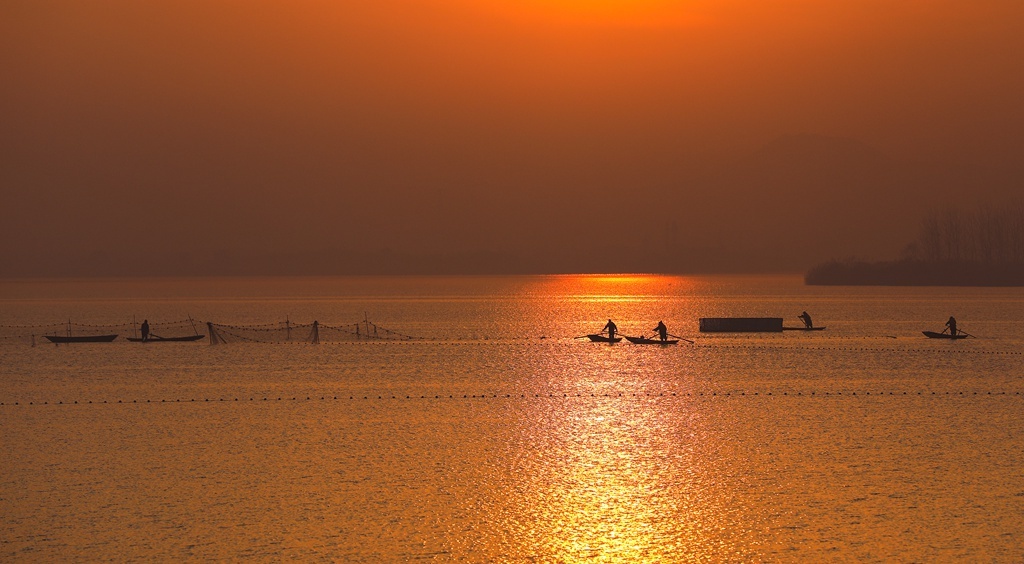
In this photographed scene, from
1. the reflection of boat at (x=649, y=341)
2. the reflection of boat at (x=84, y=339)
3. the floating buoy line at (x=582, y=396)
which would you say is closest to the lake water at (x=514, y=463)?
the floating buoy line at (x=582, y=396)

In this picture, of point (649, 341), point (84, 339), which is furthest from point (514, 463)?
point (84, 339)

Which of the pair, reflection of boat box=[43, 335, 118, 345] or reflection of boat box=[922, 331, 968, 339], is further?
reflection of boat box=[922, 331, 968, 339]

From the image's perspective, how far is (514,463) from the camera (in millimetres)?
26688

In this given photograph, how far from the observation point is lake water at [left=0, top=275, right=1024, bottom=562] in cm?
1870

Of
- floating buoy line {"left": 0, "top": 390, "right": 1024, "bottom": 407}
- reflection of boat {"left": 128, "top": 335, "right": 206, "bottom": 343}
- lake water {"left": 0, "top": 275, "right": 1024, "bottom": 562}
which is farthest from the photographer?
reflection of boat {"left": 128, "top": 335, "right": 206, "bottom": 343}

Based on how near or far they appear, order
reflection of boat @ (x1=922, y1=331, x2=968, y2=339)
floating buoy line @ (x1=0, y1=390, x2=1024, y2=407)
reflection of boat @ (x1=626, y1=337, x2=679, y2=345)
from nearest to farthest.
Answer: floating buoy line @ (x1=0, y1=390, x2=1024, y2=407), reflection of boat @ (x1=626, y1=337, x2=679, y2=345), reflection of boat @ (x1=922, y1=331, x2=968, y2=339)

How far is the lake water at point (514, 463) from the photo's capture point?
18703 millimetres

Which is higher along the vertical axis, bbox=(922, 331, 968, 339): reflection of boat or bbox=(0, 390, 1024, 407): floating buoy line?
bbox=(922, 331, 968, 339): reflection of boat

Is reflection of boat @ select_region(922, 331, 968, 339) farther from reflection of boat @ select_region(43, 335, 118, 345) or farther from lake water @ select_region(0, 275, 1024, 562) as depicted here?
reflection of boat @ select_region(43, 335, 118, 345)

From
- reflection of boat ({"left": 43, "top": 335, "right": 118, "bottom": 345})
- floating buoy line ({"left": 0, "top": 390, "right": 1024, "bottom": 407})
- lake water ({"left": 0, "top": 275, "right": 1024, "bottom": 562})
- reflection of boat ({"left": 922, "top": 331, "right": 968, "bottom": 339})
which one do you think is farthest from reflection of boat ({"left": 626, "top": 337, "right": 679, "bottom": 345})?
reflection of boat ({"left": 43, "top": 335, "right": 118, "bottom": 345})

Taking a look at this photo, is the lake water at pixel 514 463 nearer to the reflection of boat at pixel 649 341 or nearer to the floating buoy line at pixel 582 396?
the floating buoy line at pixel 582 396

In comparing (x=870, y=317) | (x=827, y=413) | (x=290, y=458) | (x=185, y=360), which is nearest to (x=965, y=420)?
(x=827, y=413)

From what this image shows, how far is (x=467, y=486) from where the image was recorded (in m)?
23.7

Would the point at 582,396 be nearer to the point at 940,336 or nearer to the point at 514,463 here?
the point at 514,463
